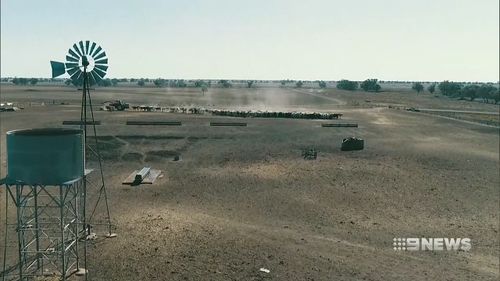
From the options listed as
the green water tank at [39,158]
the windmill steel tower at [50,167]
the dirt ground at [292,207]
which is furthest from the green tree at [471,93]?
the green water tank at [39,158]

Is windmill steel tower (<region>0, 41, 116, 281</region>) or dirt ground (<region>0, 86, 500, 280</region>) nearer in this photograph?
windmill steel tower (<region>0, 41, 116, 281</region>)

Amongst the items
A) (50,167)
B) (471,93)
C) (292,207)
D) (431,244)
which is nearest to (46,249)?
(50,167)

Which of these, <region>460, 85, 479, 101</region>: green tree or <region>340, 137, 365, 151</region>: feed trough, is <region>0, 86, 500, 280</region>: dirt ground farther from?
<region>460, 85, 479, 101</region>: green tree

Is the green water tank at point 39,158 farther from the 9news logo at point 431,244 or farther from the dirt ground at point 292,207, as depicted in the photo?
the 9news logo at point 431,244

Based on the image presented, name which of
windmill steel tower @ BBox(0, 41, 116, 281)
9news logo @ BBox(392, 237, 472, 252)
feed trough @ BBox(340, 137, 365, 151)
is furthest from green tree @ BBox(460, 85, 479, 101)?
windmill steel tower @ BBox(0, 41, 116, 281)

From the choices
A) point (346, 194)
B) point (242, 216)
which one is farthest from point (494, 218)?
point (242, 216)

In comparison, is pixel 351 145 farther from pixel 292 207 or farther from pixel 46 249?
pixel 46 249
